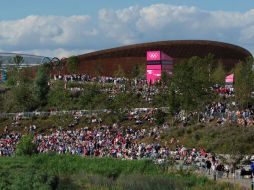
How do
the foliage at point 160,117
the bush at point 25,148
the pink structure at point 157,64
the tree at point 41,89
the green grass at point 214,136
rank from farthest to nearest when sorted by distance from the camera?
the tree at point 41,89 < the pink structure at point 157,64 < the foliage at point 160,117 < the green grass at point 214,136 < the bush at point 25,148

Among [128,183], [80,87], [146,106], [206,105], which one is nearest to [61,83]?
[80,87]

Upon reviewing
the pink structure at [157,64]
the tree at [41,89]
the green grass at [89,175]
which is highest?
the pink structure at [157,64]

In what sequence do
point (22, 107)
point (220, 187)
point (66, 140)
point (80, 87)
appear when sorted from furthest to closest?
point (80, 87) < point (22, 107) < point (66, 140) < point (220, 187)

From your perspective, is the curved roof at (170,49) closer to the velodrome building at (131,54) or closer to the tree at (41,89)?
the velodrome building at (131,54)

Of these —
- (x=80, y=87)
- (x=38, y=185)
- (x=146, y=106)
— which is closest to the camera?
(x=38, y=185)

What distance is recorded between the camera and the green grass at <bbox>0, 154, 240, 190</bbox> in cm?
2992

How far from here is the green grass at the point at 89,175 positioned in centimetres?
2992

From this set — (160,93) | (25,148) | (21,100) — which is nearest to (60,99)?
(21,100)

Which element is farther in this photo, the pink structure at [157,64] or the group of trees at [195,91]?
the pink structure at [157,64]

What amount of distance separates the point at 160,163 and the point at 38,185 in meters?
12.1

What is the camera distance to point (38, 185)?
27703 millimetres

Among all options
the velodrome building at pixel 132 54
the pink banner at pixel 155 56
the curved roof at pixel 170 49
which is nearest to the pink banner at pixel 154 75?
the pink banner at pixel 155 56

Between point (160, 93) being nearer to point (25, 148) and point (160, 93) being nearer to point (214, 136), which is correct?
point (214, 136)

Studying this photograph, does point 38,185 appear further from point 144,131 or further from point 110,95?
point 110,95
